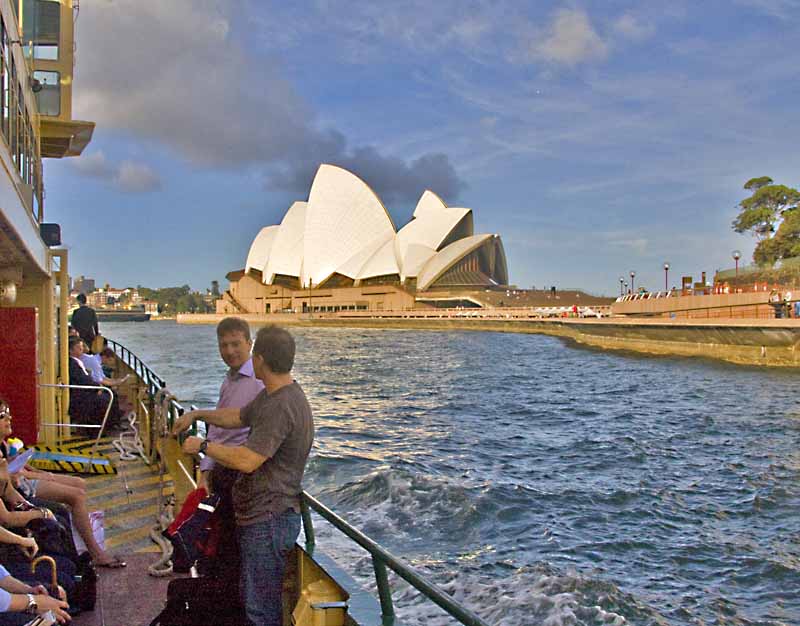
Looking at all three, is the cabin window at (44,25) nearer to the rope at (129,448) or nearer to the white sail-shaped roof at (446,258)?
the rope at (129,448)

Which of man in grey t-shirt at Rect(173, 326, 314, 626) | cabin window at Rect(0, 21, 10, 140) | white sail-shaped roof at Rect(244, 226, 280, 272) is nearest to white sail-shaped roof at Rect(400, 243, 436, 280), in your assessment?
white sail-shaped roof at Rect(244, 226, 280, 272)

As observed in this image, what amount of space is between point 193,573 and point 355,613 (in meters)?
0.94

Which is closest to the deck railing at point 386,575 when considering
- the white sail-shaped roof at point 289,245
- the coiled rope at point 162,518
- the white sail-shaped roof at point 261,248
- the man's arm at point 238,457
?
the man's arm at point 238,457

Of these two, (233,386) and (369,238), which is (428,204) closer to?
(369,238)

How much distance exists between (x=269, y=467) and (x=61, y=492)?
1505 millimetres

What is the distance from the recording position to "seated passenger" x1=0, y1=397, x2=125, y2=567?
3.14 m

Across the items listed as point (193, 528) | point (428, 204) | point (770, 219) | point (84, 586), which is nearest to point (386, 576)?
point (193, 528)

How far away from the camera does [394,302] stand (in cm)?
7644

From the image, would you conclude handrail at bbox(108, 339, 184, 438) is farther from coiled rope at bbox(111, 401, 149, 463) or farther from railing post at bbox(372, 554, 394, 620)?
railing post at bbox(372, 554, 394, 620)

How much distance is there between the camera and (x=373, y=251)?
73500 millimetres

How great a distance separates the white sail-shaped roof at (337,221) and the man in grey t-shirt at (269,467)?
67.5m

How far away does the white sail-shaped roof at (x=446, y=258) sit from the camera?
73.2 metres

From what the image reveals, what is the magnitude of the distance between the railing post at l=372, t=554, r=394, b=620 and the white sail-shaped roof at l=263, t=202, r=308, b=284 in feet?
249

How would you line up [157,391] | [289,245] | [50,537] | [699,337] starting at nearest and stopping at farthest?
1. [50,537]
2. [157,391]
3. [699,337]
4. [289,245]
